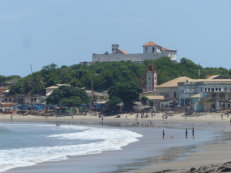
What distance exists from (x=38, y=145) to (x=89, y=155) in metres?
10.6

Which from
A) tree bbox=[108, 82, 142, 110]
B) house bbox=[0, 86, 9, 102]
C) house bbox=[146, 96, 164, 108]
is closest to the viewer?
tree bbox=[108, 82, 142, 110]

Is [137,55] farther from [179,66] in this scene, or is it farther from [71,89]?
[71,89]

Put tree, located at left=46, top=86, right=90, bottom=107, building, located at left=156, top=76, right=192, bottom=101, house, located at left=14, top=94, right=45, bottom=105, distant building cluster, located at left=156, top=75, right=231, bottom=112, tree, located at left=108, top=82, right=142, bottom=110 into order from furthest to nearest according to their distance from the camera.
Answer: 1. house, located at left=14, top=94, right=45, bottom=105
2. tree, located at left=46, top=86, right=90, bottom=107
3. building, located at left=156, top=76, right=192, bottom=101
4. tree, located at left=108, top=82, right=142, bottom=110
5. distant building cluster, located at left=156, top=75, right=231, bottom=112

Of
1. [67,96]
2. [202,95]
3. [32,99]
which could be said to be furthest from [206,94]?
[32,99]

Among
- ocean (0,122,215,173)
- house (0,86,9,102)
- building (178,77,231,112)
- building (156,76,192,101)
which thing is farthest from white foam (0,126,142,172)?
house (0,86,9,102)

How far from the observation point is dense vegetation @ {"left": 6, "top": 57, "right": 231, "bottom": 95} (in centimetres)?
13875

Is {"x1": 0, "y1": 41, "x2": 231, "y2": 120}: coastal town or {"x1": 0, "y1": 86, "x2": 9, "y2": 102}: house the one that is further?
{"x1": 0, "y1": 86, "x2": 9, "y2": 102}: house

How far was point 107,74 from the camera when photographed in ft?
458

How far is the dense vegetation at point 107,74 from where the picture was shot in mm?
138750

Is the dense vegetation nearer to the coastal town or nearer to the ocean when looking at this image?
the coastal town

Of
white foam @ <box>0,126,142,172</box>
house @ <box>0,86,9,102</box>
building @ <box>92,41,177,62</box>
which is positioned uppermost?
building @ <box>92,41,177,62</box>

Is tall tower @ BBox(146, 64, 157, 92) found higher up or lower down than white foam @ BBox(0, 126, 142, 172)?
higher up

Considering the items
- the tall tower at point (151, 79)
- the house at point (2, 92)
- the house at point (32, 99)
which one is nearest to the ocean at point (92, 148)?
the tall tower at point (151, 79)

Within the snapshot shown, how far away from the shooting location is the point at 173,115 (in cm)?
8875
